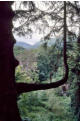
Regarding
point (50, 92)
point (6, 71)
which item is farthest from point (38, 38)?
point (50, 92)

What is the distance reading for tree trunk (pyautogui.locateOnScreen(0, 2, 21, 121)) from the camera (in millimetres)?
1508

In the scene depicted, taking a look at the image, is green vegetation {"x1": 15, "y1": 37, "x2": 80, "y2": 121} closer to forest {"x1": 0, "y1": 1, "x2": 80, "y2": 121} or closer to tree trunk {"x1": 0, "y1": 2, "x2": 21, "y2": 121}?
forest {"x1": 0, "y1": 1, "x2": 80, "y2": 121}

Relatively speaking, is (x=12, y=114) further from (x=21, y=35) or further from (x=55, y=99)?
(x=55, y=99)

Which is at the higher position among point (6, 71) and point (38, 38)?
point (38, 38)

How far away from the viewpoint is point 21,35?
8.50 feet

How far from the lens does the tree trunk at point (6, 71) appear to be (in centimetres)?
151

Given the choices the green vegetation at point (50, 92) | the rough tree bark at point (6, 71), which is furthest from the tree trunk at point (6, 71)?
the green vegetation at point (50, 92)

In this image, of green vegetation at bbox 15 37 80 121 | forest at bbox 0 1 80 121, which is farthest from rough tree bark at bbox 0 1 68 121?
green vegetation at bbox 15 37 80 121

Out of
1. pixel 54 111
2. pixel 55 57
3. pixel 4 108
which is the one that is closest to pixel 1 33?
pixel 4 108

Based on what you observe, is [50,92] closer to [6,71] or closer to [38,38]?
[38,38]

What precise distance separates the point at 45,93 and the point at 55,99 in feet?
2.53

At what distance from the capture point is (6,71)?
1.56m

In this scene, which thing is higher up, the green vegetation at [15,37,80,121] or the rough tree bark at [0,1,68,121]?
the rough tree bark at [0,1,68,121]

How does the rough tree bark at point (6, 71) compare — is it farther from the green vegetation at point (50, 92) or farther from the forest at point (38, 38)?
the green vegetation at point (50, 92)
